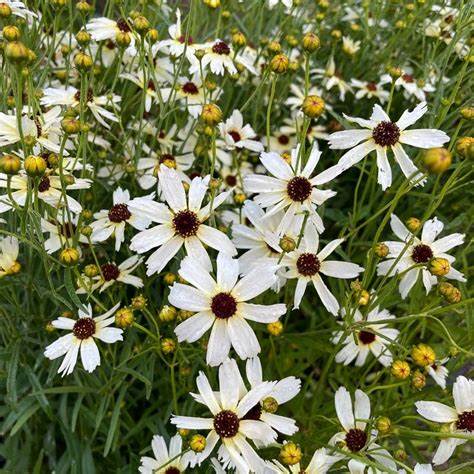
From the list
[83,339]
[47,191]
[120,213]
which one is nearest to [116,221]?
[120,213]

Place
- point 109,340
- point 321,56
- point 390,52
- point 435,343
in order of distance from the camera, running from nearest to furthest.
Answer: point 109,340 → point 435,343 → point 390,52 → point 321,56

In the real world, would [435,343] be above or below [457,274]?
below

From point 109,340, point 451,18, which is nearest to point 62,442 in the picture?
point 109,340

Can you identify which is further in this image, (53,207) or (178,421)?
(53,207)

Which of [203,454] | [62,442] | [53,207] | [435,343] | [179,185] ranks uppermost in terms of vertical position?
[179,185]

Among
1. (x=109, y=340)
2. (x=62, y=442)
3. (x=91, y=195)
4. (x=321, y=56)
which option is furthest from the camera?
(x=321, y=56)

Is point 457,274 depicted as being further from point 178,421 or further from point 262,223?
point 178,421

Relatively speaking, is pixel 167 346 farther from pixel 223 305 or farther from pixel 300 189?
pixel 300 189
